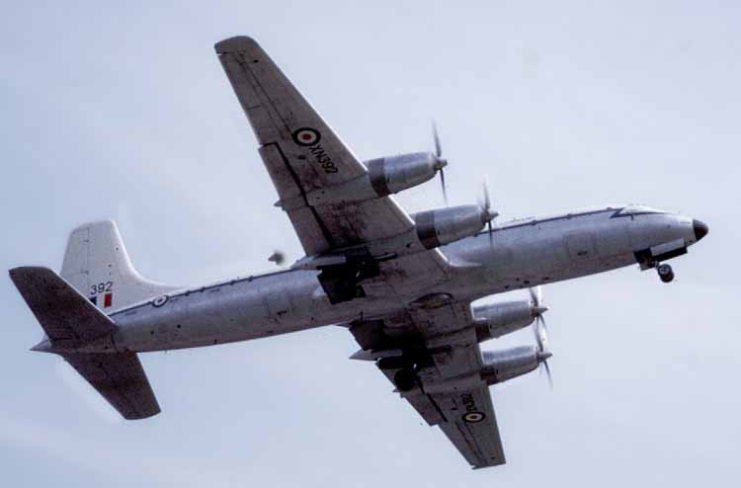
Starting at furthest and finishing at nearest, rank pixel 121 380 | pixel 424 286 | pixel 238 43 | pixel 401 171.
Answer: pixel 121 380 < pixel 424 286 < pixel 401 171 < pixel 238 43

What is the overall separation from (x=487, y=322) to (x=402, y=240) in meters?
7.29

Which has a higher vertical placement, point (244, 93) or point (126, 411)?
point (244, 93)

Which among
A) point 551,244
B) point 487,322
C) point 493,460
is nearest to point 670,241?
point 551,244

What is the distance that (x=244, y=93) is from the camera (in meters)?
31.2

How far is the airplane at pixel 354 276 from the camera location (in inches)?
1294

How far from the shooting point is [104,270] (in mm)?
43031

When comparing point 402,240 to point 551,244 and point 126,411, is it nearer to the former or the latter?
point 551,244

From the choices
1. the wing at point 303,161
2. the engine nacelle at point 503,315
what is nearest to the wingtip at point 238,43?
the wing at point 303,161

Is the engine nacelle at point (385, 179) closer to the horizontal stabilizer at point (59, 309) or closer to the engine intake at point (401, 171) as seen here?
the engine intake at point (401, 171)

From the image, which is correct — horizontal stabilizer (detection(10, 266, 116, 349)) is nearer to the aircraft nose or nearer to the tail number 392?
the tail number 392

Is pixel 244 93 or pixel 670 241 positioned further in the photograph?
pixel 670 241

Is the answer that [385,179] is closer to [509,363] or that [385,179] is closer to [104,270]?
[509,363]

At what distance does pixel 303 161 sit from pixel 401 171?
9.39 ft

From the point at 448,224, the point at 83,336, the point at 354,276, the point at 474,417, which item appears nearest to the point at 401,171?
the point at 448,224
